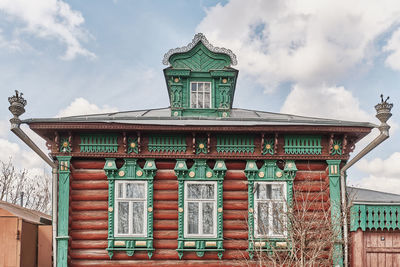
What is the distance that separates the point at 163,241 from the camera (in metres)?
11.4

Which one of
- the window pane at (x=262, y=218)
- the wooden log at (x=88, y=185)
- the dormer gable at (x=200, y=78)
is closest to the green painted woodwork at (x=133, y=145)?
the wooden log at (x=88, y=185)

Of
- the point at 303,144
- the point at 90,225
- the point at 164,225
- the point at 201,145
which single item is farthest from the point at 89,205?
the point at 303,144

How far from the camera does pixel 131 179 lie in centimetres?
1160

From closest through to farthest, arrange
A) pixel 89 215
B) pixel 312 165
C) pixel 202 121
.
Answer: pixel 89 215, pixel 312 165, pixel 202 121

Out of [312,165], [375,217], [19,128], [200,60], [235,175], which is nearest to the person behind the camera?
[19,128]

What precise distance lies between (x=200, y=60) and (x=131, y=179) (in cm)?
455

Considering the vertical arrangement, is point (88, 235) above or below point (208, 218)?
below

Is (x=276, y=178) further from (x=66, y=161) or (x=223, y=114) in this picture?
(x=66, y=161)

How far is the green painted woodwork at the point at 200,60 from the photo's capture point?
13828 mm

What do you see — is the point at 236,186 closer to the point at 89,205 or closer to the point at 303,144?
the point at 303,144

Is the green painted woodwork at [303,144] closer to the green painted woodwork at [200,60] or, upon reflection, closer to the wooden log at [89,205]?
the green painted woodwork at [200,60]

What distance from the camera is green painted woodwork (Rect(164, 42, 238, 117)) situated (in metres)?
13.5

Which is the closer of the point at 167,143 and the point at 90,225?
the point at 90,225

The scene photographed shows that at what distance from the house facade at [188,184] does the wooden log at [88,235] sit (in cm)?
3
